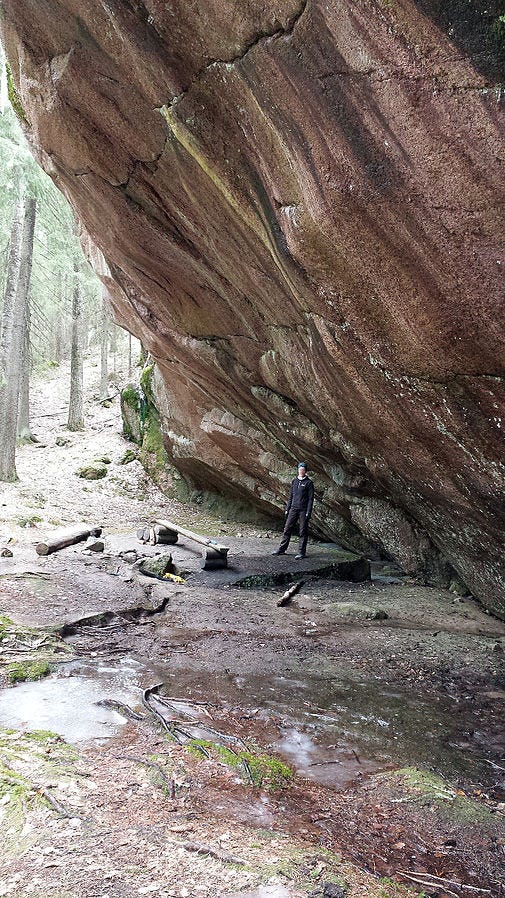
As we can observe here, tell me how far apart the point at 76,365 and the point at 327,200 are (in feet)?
63.0

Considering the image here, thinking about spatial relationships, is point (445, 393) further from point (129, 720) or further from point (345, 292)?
point (129, 720)

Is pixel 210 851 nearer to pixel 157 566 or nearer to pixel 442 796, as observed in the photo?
pixel 442 796

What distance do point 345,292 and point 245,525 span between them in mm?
10521

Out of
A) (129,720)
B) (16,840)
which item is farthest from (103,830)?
(129,720)

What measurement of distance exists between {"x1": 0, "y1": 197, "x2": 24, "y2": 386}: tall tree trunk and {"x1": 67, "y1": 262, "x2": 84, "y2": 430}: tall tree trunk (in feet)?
19.1

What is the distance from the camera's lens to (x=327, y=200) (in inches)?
219

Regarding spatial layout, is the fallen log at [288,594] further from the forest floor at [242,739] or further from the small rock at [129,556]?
the small rock at [129,556]

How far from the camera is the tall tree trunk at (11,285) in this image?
53.8 feet

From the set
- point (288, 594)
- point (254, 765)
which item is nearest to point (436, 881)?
point (254, 765)

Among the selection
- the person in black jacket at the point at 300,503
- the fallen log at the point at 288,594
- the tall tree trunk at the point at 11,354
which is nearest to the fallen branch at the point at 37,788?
the fallen log at the point at 288,594

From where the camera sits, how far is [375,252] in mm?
5730

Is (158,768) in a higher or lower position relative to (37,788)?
lower

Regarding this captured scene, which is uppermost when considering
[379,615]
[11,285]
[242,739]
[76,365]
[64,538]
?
[11,285]

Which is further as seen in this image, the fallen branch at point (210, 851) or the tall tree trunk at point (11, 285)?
the tall tree trunk at point (11, 285)
